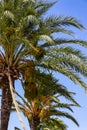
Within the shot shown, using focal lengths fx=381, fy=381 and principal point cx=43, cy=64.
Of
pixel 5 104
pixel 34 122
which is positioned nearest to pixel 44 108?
pixel 34 122

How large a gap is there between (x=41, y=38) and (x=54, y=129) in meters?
14.4

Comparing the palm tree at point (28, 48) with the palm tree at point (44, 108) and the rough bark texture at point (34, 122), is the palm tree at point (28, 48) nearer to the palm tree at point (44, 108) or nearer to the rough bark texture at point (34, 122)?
the palm tree at point (44, 108)

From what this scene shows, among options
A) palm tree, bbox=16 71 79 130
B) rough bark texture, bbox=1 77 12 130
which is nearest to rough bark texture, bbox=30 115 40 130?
palm tree, bbox=16 71 79 130

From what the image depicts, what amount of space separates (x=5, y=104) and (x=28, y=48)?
3.03m

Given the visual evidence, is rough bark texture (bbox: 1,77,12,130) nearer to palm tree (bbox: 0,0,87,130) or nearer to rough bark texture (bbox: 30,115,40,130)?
palm tree (bbox: 0,0,87,130)

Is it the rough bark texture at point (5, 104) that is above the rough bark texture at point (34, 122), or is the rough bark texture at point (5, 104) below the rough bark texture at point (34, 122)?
below

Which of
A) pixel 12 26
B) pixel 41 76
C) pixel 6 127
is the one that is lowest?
pixel 6 127

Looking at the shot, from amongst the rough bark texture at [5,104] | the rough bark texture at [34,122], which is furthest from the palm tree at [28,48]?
the rough bark texture at [34,122]

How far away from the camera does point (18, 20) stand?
18734 mm

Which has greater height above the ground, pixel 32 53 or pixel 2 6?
pixel 2 6

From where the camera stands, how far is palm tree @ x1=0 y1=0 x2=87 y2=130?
18.1 metres

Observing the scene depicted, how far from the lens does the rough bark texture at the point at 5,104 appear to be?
18797mm

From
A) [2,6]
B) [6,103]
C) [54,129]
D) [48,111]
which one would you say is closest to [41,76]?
[6,103]

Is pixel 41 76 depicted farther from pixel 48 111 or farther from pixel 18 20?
pixel 48 111
